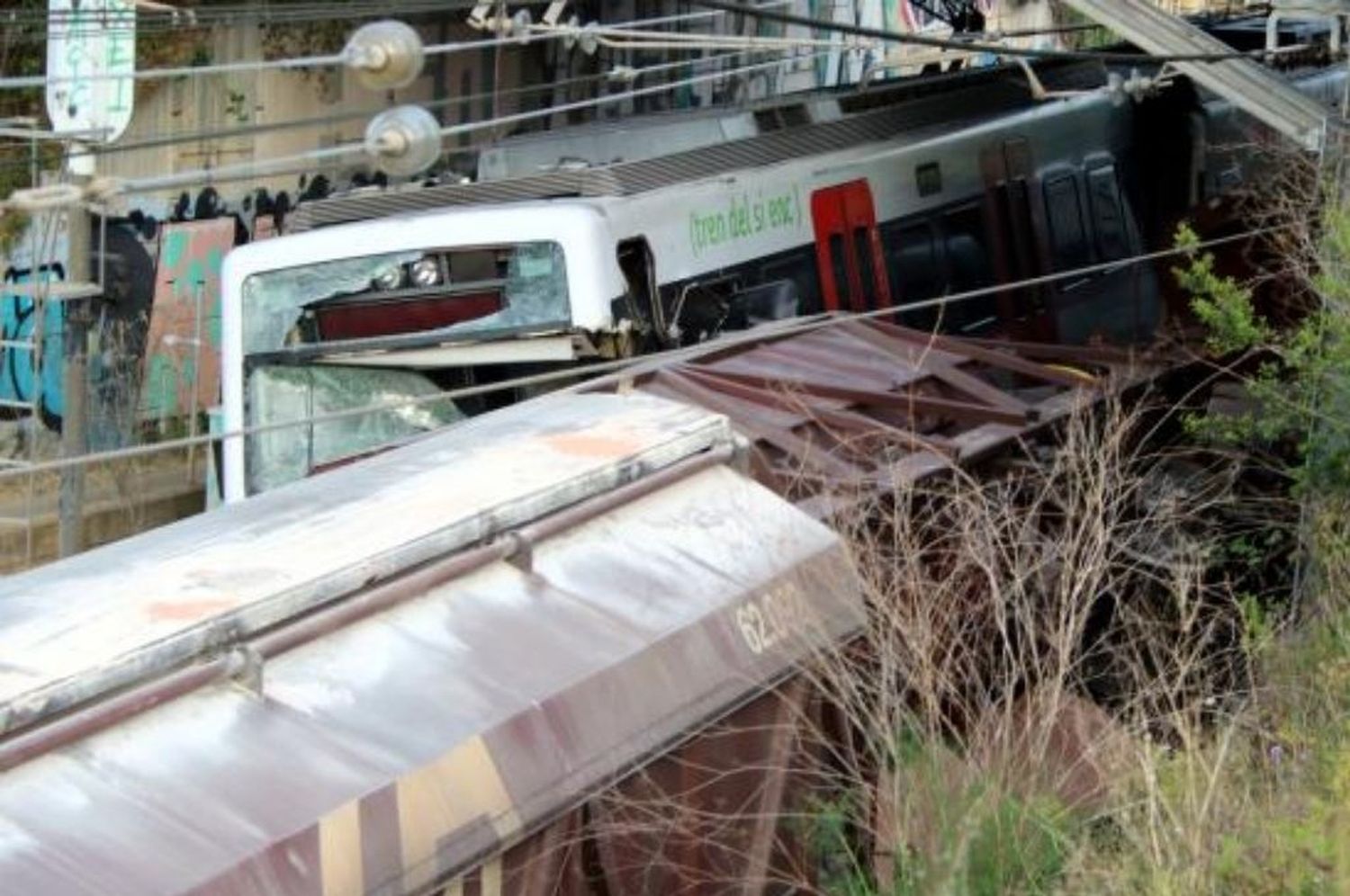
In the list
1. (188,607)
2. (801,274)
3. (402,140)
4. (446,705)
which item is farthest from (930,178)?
(188,607)

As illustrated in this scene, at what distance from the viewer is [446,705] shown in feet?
22.2

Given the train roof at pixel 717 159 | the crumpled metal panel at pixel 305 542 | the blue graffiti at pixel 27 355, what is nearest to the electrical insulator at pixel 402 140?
the crumpled metal panel at pixel 305 542

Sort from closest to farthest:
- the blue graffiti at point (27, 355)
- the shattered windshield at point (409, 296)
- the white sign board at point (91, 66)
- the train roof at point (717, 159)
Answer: the shattered windshield at point (409, 296), the train roof at point (717, 159), the white sign board at point (91, 66), the blue graffiti at point (27, 355)

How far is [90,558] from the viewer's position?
24.0 feet

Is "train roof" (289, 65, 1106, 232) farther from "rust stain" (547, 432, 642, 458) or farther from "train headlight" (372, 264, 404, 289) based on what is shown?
"rust stain" (547, 432, 642, 458)

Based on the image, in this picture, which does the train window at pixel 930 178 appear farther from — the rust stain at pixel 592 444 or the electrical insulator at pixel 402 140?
the electrical insulator at pixel 402 140

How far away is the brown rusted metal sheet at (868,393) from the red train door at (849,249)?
1.74 m

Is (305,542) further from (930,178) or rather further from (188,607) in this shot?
(930,178)

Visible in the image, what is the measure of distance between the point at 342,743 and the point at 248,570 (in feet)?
2.65

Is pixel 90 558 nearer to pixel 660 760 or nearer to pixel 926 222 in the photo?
pixel 660 760

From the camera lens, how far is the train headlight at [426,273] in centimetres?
1335

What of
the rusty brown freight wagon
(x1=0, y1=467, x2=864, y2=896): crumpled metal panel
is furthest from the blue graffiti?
(x1=0, y1=467, x2=864, y2=896): crumpled metal panel

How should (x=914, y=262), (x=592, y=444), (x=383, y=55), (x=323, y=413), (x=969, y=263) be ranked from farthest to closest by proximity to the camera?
1. (x=969, y=263)
2. (x=914, y=262)
3. (x=323, y=413)
4. (x=592, y=444)
5. (x=383, y=55)

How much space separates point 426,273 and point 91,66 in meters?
3.78
